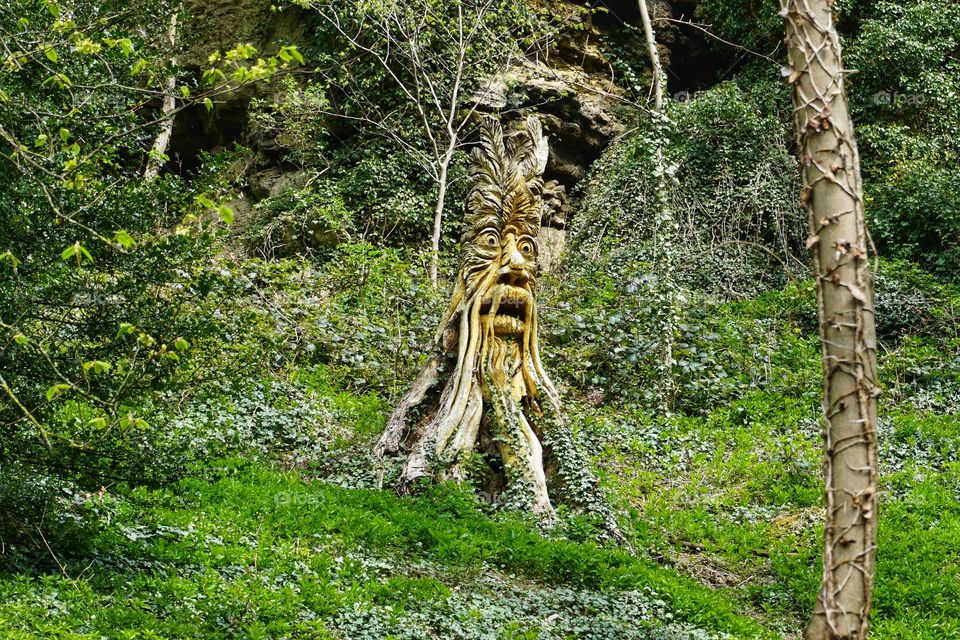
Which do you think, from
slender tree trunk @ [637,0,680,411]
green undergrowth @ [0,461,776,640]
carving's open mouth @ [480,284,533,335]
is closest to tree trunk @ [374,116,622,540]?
carving's open mouth @ [480,284,533,335]

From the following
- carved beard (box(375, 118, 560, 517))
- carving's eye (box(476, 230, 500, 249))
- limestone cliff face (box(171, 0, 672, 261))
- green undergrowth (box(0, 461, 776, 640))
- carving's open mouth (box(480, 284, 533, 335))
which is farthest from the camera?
limestone cliff face (box(171, 0, 672, 261))

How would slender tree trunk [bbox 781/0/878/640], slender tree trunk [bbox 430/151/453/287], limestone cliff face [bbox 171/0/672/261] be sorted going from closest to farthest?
slender tree trunk [bbox 781/0/878/640]
slender tree trunk [bbox 430/151/453/287]
limestone cliff face [bbox 171/0/672/261]

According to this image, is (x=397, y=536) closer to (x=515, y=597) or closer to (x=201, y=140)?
(x=515, y=597)

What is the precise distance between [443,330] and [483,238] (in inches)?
40.1

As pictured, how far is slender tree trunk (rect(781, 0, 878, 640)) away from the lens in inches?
149

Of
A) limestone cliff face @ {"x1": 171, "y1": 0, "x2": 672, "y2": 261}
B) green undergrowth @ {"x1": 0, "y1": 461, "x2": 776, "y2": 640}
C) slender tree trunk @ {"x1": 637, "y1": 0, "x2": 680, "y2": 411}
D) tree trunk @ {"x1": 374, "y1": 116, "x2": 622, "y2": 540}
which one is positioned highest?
limestone cliff face @ {"x1": 171, "y1": 0, "x2": 672, "y2": 261}

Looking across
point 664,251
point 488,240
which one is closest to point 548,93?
point 664,251

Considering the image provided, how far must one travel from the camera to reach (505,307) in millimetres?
9125

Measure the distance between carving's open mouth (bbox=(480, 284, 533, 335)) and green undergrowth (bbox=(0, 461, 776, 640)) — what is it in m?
1.86

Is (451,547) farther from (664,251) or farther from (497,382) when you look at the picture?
(664,251)

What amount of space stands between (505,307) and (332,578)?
145 inches

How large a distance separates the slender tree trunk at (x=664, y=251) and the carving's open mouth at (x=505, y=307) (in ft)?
12.1

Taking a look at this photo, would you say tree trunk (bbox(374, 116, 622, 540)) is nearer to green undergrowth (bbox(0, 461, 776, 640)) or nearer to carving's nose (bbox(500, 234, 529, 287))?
carving's nose (bbox(500, 234, 529, 287))

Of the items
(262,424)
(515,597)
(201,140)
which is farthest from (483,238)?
(201,140)
